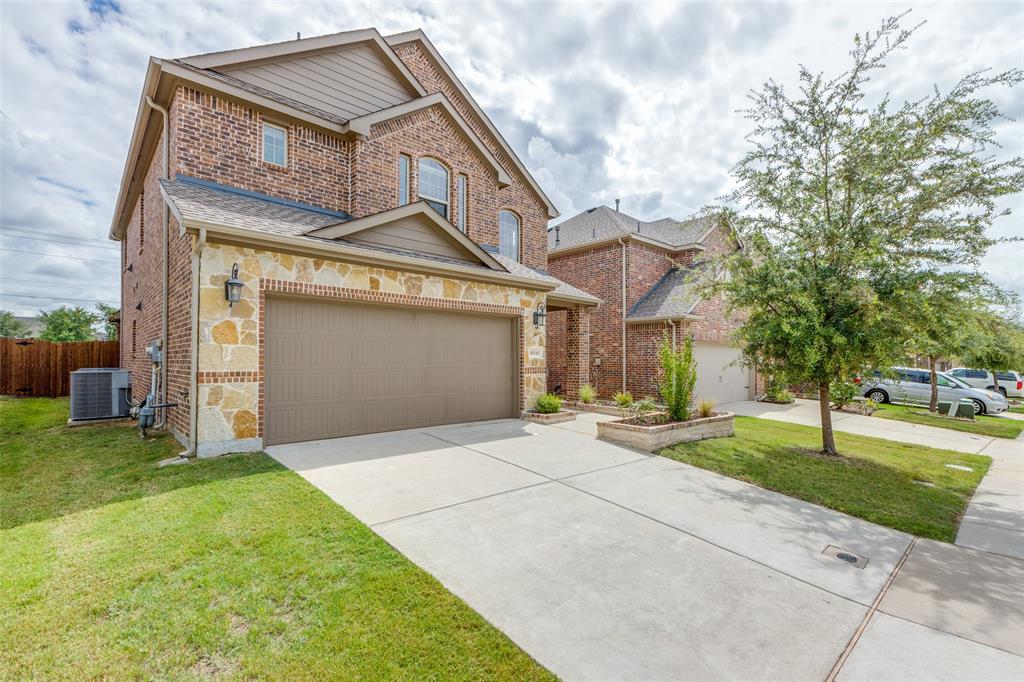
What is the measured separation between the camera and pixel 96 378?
888 cm

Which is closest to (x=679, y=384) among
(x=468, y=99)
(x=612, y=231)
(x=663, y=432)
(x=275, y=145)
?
(x=663, y=432)

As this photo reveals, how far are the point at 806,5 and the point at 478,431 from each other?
325 inches

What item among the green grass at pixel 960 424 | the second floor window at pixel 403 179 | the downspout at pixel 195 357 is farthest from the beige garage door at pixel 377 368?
the green grass at pixel 960 424

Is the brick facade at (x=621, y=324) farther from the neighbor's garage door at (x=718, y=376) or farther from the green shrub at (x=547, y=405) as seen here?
the green shrub at (x=547, y=405)

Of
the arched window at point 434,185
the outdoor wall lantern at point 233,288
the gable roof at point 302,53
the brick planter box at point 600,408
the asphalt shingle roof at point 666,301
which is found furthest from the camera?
the asphalt shingle roof at point 666,301

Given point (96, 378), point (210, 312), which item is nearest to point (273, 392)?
point (210, 312)

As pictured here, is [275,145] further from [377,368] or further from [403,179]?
[377,368]

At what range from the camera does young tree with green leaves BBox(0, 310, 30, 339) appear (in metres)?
45.2

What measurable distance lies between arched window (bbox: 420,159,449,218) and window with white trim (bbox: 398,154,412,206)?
0.39m

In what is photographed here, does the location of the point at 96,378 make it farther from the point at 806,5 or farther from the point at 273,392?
the point at 806,5

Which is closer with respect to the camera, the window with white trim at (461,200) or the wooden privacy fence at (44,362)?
the window with white trim at (461,200)

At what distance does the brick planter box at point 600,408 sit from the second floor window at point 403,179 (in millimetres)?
6841

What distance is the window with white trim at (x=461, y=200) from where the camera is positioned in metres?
11.1

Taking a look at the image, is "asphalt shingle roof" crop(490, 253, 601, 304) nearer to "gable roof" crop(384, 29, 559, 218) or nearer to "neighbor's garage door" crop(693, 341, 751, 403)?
"gable roof" crop(384, 29, 559, 218)
